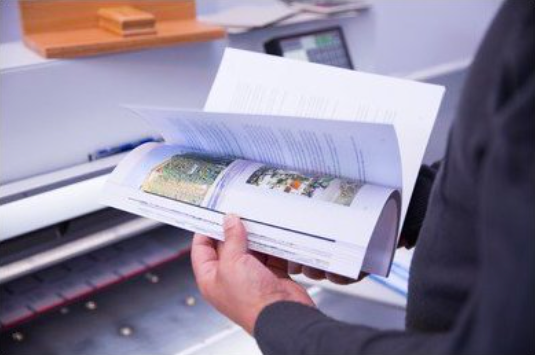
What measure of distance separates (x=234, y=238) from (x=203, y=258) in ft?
0.18

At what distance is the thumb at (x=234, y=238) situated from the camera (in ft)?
1.78

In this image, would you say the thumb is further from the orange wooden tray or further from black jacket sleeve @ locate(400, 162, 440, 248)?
the orange wooden tray

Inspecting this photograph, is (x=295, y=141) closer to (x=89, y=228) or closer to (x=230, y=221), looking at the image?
(x=230, y=221)

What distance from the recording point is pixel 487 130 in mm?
330

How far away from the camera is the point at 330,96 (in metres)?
0.64

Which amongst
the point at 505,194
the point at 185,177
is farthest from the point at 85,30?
the point at 505,194

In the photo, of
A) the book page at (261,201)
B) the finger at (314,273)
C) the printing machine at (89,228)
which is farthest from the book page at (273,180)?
the printing machine at (89,228)

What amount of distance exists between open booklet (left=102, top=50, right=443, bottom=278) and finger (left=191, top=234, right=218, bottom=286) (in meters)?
0.03

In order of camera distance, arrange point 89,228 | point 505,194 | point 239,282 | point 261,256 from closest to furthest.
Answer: point 505,194 → point 239,282 → point 261,256 → point 89,228

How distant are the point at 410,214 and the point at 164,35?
51 cm

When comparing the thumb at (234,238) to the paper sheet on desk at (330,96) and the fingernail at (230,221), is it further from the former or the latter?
the paper sheet on desk at (330,96)

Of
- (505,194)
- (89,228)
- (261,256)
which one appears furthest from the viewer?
(89,228)

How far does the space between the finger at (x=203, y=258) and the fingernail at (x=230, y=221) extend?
0.14 ft

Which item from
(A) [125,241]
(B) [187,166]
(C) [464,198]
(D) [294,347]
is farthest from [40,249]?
(C) [464,198]
